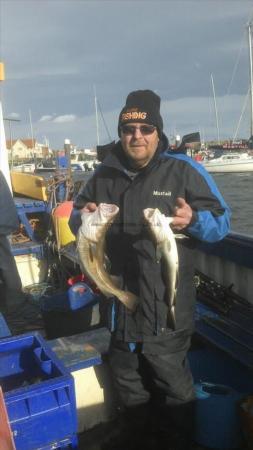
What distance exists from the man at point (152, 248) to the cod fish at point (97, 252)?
12cm

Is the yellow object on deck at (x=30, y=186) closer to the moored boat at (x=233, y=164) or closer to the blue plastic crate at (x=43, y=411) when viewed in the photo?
the blue plastic crate at (x=43, y=411)

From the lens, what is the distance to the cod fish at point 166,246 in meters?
2.69

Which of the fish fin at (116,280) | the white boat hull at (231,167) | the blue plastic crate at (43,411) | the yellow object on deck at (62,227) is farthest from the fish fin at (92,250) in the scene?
the white boat hull at (231,167)

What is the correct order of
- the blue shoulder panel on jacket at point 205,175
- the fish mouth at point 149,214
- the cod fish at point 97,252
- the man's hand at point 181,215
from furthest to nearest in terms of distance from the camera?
the blue shoulder panel on jacket at point 205,175, the cod fish at point 97,252, the man's hand at point 181,215, the fish mouth at point 149,214

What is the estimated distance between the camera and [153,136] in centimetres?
310

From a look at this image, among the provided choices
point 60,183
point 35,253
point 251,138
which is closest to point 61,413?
point 35,253

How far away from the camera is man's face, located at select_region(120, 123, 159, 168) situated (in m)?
3.05

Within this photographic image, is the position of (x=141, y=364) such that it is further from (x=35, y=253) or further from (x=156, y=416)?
(x=35, y=253)

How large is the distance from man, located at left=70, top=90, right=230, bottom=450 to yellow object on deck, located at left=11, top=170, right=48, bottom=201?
7.33m

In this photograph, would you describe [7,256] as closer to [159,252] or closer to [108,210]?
[108,210]

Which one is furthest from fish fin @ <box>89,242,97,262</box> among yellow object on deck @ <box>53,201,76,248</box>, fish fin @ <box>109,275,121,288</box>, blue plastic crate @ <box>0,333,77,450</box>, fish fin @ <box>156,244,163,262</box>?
yellow object on deck @ <box>53,201,76,248</box>

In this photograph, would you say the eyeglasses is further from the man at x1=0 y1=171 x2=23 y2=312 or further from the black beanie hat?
the man at x1=0 y1=171 x2=23 y2=312

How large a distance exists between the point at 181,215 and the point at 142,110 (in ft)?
2.69

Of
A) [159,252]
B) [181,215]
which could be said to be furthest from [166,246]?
[181,215]
